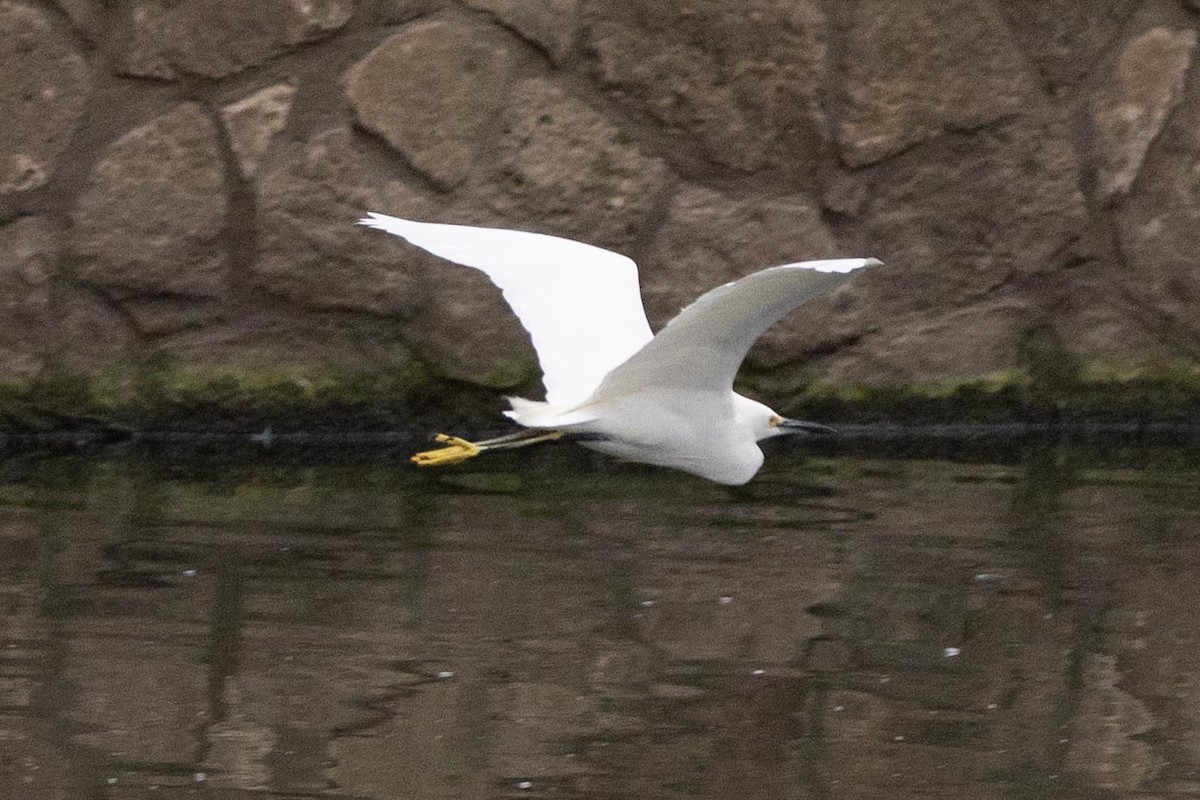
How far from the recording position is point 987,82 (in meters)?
7.16

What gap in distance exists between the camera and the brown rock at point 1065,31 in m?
7.19

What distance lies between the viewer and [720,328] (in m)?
4.35

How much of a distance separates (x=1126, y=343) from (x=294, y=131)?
127 inches

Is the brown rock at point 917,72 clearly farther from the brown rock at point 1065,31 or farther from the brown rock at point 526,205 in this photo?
the brown rock at point 526,205

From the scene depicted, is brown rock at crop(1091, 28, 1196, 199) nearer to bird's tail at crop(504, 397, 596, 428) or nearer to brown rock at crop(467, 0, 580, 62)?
brown rock at crop(467, 0, 580, 62)

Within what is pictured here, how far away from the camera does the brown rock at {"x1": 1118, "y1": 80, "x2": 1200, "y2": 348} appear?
7336mm

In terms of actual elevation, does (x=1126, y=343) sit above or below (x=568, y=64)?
below

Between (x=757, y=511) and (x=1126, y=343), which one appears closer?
(x=757, y=511)

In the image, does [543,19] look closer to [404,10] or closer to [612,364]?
[404,10]

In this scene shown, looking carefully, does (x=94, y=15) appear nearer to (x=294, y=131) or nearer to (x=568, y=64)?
(x=294, y=131)

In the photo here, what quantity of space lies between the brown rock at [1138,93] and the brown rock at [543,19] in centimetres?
201

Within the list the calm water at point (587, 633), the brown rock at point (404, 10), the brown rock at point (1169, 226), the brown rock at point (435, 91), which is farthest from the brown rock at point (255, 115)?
the brown rock at point (1169, 226)

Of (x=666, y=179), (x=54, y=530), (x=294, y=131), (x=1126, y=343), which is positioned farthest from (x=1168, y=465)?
(x=54, y=530)

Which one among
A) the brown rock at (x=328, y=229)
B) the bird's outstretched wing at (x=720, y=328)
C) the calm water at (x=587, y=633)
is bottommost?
the calm water at (x=587, y=633)
